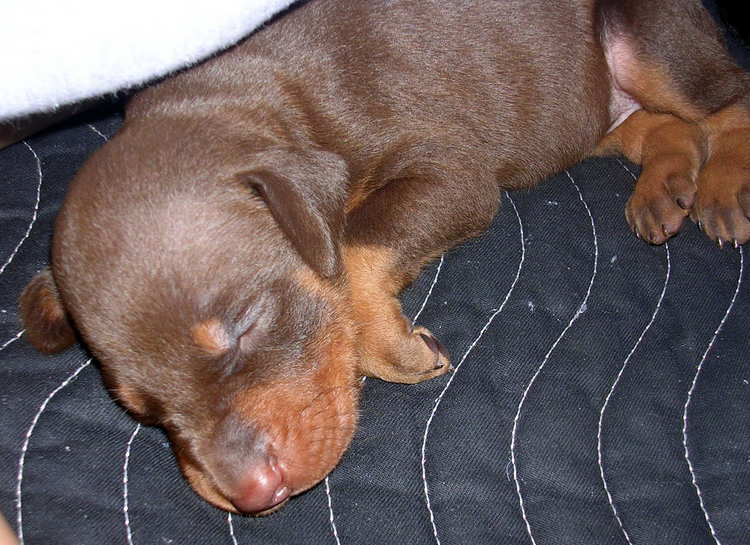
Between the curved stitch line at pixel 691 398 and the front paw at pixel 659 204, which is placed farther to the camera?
the front paw at pixel 659 204

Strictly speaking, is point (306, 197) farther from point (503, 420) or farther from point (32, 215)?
point (32, 215)

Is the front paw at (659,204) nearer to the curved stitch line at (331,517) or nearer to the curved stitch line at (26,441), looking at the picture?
the curved stitch line at (331,517)

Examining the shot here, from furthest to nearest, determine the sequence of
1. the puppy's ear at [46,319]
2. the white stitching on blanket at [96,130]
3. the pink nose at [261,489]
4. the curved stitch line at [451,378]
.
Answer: the white stitching on blanket at [96,130], the puppy's ear at [46,319], the curved stitch line at [451,378], the pink nose at [261,489]

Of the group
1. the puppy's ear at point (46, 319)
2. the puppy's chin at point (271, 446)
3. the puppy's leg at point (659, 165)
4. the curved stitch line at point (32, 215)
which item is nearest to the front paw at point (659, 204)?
the puppy's leg at point (659, 165)

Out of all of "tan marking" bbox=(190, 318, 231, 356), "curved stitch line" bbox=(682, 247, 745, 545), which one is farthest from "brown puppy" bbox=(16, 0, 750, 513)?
"curved stitch line" bbox=(682, 247, 745, 545)

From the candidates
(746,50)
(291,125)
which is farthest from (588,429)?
(746,50)

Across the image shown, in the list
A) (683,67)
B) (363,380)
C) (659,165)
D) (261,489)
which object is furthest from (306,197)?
(683,67)

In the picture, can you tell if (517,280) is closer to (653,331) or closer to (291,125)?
(653,331)
